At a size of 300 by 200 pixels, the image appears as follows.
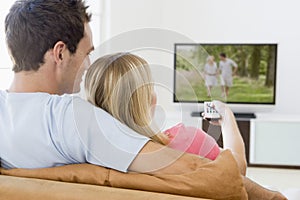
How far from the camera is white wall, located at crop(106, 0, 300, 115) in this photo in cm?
455

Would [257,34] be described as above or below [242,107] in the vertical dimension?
above

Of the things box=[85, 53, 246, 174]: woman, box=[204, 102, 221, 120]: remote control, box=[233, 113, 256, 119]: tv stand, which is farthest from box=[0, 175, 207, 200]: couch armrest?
box=[233, 113, 256, 119]: tv stand

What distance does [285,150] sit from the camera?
13.9ft

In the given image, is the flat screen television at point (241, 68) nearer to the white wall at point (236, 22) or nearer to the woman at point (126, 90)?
the white wall at point (236, 22)

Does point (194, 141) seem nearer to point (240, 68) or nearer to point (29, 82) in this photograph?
point (29, 82)

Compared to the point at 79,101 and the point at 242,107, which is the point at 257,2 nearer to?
the point at 242,107

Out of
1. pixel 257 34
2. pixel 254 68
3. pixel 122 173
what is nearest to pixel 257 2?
pixel 257 34

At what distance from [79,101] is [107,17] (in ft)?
11.8

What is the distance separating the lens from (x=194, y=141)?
1271 mm

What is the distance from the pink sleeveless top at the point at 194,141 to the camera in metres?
1.24

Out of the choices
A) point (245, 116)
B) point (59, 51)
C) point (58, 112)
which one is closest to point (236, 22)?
point (245, 116)

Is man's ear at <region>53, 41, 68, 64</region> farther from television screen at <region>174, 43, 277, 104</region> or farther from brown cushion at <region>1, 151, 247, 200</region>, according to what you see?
television screen at <region>174, 43, 277, 104</region>

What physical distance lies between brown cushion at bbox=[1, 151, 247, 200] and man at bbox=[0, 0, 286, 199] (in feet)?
0.07

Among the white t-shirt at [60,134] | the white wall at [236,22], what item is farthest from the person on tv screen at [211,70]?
the white t-shirt at [60,134]
